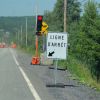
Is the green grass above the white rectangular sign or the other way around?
the other way around

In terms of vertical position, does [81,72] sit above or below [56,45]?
below

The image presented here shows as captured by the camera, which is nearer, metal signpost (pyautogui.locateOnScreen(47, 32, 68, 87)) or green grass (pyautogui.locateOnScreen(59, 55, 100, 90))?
metal signpost (pyautogui.locateOnScreen(47, 32, 68, 87))

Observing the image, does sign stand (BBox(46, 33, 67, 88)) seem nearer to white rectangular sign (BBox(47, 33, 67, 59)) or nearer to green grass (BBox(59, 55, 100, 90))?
white rectangular sign (BBox(47, 33, 67, 59))

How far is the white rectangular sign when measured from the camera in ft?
61.3

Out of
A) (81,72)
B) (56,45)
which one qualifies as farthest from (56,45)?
(81,72)

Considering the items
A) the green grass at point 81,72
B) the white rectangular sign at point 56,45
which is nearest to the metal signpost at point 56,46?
the white rectangular sign at point 56,45

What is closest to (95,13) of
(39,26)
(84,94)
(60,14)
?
(39,26)

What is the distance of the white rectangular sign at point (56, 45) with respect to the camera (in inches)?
735

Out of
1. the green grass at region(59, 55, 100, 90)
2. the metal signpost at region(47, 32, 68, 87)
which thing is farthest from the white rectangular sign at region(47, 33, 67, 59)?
the green grass at region(59, 55, 100, 90)

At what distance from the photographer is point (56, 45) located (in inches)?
739

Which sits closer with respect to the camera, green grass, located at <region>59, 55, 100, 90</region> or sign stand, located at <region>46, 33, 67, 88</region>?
sign stand, located at <region>46, 33, 67, 88</region>

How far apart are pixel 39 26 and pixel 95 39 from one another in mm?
5138

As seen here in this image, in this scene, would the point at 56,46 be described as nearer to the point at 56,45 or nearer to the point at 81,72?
the point at 56,45

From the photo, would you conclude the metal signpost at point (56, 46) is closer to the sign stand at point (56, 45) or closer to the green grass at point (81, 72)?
the sign stand at point (56, 45)
